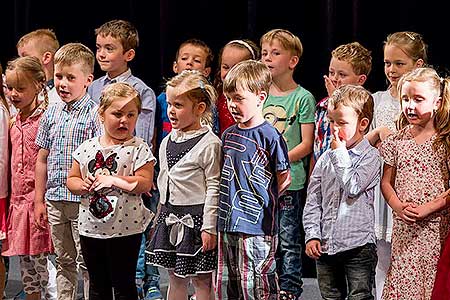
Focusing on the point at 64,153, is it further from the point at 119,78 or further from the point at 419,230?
the point at 419,230

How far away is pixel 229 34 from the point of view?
520cm

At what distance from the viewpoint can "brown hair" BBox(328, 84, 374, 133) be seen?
360 centimetres

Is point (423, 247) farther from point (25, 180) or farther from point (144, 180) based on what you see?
point (25, 180)

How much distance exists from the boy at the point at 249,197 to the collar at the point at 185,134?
14cm

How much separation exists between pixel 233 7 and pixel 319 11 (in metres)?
0.46

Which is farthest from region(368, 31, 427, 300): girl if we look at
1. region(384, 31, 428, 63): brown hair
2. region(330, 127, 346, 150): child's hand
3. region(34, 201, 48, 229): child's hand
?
region(34, 201, 48, 229): child's hand

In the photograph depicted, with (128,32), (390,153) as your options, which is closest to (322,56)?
(128,32)

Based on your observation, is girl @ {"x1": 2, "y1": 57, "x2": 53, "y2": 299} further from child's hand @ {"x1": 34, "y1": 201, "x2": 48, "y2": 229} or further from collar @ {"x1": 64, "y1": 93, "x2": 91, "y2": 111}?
collar @ {"x1": 64, "y1": 93, "x2": 91, "y2": 111}

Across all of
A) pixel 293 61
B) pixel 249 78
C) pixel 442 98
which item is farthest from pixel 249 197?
pixel 293 61

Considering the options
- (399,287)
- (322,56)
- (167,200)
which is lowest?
(399,287)

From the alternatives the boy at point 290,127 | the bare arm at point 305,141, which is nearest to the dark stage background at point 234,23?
the boy at point 290,127

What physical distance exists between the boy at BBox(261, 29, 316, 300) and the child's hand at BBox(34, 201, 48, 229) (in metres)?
1.03

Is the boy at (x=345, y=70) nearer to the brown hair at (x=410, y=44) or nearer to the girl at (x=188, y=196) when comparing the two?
the brown hair at (x=410, y=44)

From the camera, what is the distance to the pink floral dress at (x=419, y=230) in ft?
11.4
